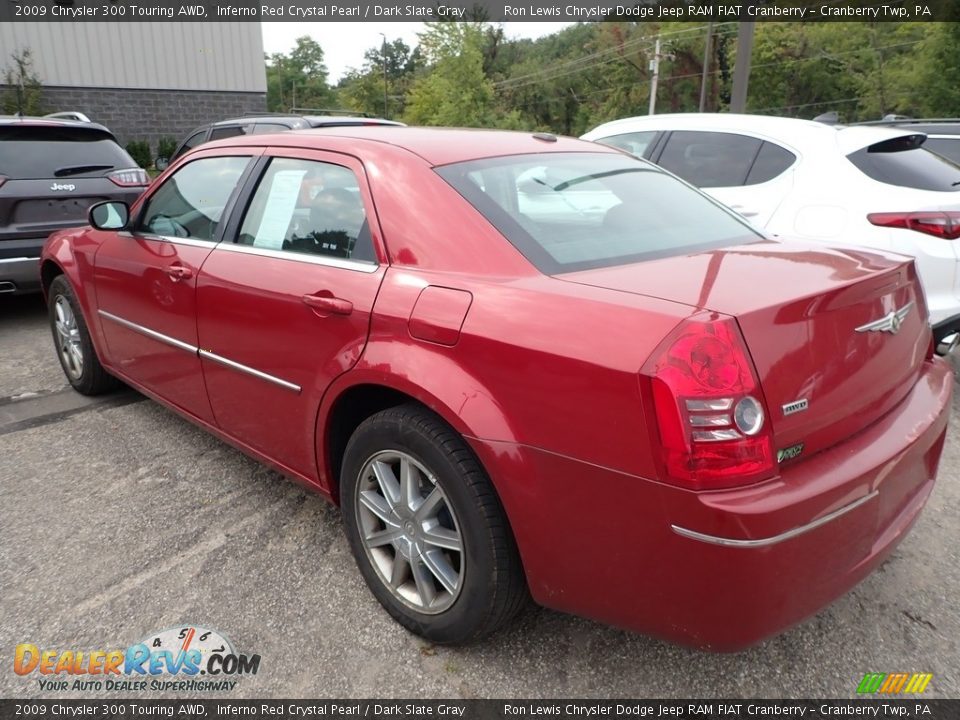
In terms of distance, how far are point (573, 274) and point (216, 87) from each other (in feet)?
74.4

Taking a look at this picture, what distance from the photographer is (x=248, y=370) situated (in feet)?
9.16

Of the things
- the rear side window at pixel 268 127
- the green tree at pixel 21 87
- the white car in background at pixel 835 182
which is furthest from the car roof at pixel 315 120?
the green tree at pixel 21 87

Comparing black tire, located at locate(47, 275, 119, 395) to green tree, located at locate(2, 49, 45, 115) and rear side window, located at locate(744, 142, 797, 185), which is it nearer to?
rear side window, located at locate(744, 142, 797, 185)

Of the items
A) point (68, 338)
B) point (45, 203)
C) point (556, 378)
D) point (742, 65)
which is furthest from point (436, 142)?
point (742, 65)

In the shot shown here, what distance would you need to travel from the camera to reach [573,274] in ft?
6.74

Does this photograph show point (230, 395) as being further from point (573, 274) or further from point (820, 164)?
point (820, 164)

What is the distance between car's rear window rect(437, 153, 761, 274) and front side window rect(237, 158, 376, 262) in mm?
365

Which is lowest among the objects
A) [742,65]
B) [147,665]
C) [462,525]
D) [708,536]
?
[147,665]

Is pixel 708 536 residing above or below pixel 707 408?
below

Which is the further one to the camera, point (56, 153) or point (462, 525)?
point (56, 153)

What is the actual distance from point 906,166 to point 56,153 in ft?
21.0

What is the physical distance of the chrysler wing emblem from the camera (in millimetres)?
1939

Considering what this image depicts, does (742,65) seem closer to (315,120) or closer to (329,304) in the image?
(315,120)

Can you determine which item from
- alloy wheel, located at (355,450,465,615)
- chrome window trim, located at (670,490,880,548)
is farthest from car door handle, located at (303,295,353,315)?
chrome window trim, located at (670,490,880,548)
